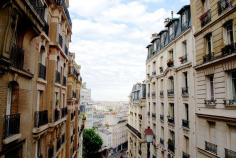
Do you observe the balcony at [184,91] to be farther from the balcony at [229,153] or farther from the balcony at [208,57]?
the balcony at [229,153]

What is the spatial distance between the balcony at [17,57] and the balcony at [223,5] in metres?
11.5

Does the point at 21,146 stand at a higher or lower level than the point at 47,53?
lower

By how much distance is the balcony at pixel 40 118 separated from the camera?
1258 cm

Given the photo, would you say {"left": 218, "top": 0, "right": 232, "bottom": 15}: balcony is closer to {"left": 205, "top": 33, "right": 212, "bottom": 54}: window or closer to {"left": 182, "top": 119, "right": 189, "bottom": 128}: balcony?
{"left": 205, "top": 33, "right": 212, "bottom": 54}: window

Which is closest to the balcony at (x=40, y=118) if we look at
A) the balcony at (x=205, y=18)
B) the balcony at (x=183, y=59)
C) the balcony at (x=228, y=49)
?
the balcony at (x=228, y=49)

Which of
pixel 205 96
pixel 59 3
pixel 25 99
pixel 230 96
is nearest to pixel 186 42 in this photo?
pixel 205 96

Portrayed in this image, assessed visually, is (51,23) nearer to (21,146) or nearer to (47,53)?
(47,53)

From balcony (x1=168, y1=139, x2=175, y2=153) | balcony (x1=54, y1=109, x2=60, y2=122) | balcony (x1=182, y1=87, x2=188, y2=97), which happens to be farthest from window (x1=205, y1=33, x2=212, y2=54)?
balcony (x1=54, y1=109, x2=60, y2=122)

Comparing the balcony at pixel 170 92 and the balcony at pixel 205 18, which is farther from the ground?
the balcony at pixel 205 18

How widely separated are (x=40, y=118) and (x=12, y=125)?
3.90 m

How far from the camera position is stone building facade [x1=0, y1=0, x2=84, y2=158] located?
8.18 metres

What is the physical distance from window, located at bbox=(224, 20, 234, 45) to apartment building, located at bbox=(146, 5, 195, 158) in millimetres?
4427

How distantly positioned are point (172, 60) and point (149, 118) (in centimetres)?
1079

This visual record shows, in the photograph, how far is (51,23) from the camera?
16.2 metres
